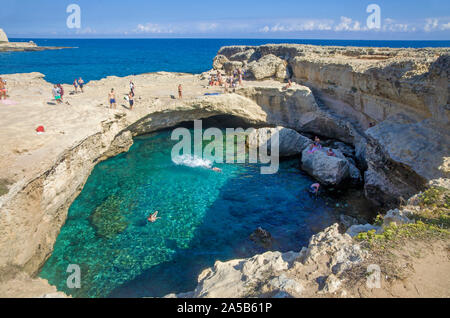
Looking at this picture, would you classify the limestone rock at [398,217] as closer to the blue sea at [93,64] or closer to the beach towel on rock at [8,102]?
the beach towel on rock at [8,102]

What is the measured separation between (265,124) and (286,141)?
150 inches

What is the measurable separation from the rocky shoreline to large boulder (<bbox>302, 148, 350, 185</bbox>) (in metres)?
0.18

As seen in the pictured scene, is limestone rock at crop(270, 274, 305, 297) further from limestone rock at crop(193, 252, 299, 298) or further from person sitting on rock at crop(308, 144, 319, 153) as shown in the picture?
person sitting on rock at crop(308, 144, 319, 153)

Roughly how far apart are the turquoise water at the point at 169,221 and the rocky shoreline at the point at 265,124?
3.54ft

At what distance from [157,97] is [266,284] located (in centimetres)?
1759

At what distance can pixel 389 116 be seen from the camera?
1534 cm

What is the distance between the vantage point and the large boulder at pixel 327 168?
16188 mm

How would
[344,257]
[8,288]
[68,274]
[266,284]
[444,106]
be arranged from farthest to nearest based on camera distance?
[444,106]
[68,274]
[8,288]
[344,257]
[266,284]

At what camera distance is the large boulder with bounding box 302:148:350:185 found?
53.1 feet

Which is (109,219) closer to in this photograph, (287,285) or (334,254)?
(287,285)

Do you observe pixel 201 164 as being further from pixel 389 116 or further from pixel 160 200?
pixel 389 116

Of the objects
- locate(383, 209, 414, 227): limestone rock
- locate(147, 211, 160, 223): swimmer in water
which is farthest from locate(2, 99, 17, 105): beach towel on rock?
locate(383, 209, 414, 227): limestone rock

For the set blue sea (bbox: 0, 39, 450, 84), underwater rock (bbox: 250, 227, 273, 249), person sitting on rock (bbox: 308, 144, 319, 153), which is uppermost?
blue sea (bbox: 0, 39, 450, 84)

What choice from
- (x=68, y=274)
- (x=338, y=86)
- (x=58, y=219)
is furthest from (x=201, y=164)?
(x=338, y=86)
